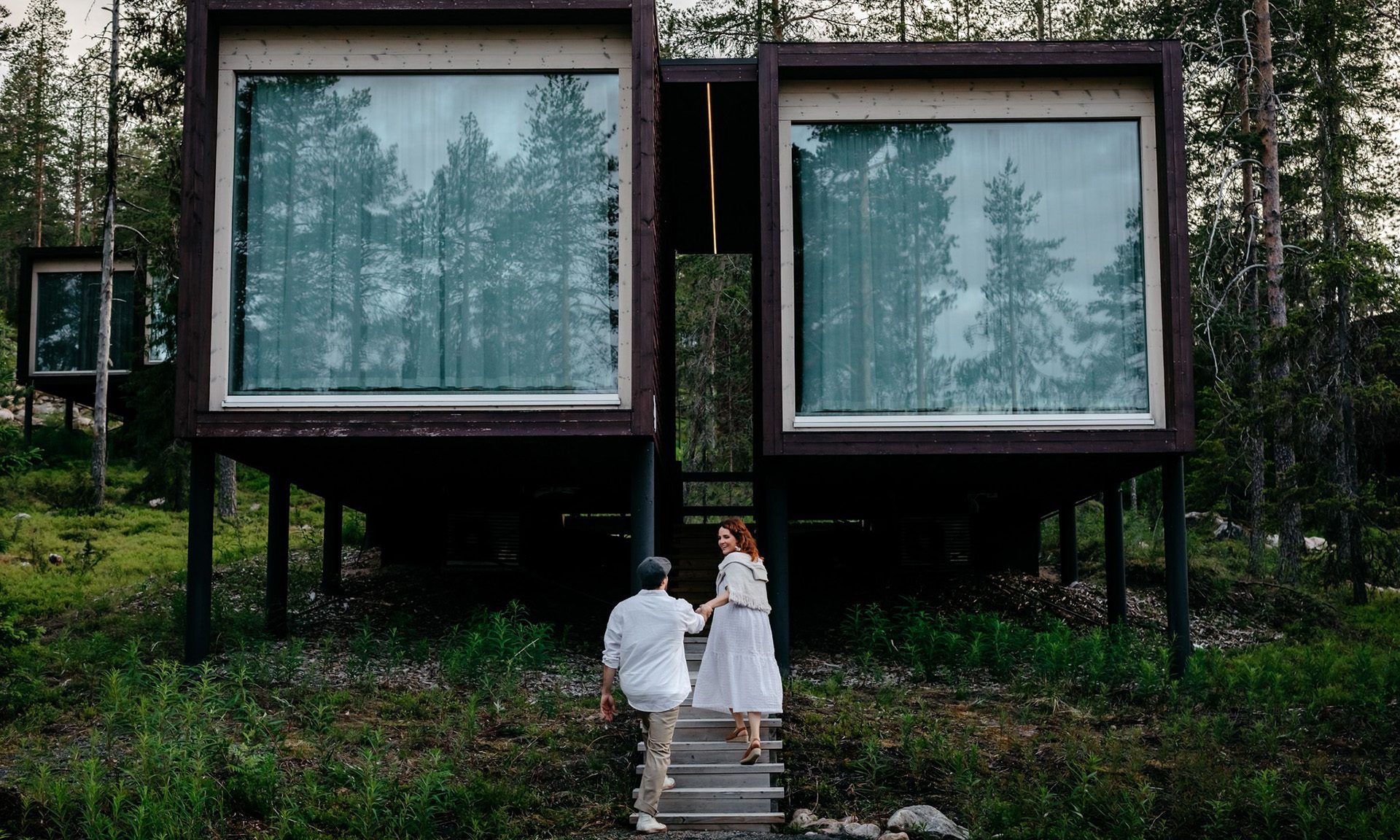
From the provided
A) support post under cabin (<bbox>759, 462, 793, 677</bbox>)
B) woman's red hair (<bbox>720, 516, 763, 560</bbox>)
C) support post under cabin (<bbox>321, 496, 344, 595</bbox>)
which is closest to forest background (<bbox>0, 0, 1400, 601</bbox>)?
support post under cabin (<bbox>321, 496, 344, 595</bbox>)

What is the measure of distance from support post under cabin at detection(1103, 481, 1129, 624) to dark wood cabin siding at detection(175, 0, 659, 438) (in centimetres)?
640

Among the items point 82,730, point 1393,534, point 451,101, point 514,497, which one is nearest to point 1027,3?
point 1393,534

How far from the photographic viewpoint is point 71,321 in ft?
95.7

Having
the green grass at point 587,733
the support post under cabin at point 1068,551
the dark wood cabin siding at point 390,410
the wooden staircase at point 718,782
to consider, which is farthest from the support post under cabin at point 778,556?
the support post under cabin at point 1068,551

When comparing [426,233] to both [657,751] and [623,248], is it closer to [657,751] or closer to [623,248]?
[623,248]

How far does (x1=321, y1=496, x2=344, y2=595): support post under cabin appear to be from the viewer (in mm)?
16656

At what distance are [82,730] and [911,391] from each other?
25.1 ft

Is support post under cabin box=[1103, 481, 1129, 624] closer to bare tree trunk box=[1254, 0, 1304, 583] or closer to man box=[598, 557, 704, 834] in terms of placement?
bare tree trunk box=[1254, 0, 1304, 583]

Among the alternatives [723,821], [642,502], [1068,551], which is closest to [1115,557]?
[1068,551]

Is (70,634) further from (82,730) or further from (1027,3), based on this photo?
(1027,3)

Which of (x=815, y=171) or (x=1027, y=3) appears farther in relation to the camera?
(x=1027, y=3)

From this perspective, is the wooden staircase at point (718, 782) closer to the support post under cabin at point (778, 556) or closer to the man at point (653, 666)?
the man at point (653, 666)

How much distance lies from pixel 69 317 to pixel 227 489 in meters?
8.02

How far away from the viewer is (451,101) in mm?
12180
